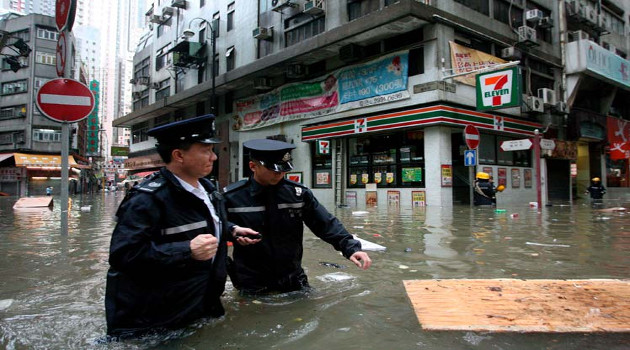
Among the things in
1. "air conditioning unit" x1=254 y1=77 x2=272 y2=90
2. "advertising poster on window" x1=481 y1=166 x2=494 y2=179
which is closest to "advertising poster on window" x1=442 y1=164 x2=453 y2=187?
"advertising poster on window" x1=481 y1=166 x2=494 y2=179

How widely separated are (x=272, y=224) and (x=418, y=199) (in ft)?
45.6

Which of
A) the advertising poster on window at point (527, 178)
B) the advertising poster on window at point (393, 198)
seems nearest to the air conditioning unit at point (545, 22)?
the advertising poster on window at point (527, 178)

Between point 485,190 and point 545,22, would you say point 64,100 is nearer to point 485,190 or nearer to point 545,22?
point 485,190

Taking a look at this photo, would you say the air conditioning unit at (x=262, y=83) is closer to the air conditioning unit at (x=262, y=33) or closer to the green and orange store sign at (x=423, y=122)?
the air conditioning unit at (x=262, y=33)

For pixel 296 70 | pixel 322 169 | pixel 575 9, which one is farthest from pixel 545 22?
pixel 322 169

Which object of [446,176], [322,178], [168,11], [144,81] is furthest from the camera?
[144,81]

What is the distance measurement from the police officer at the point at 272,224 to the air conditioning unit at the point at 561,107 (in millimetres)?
20938

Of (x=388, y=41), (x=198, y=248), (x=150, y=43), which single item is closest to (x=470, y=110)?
Result: (x=388, y=41)

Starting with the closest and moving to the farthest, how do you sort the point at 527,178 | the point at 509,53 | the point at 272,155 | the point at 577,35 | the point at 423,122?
the point at 272,155 → the point at 423,122 → the point at 509,53 → the point at 527,178 → the point at 577,35

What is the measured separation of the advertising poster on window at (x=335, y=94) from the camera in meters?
16.4

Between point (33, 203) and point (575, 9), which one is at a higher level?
point (575, 9)

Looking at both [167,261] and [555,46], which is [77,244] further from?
[555,46]

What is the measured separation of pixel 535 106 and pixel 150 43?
32.9 metres

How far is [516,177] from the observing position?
61.1ft
